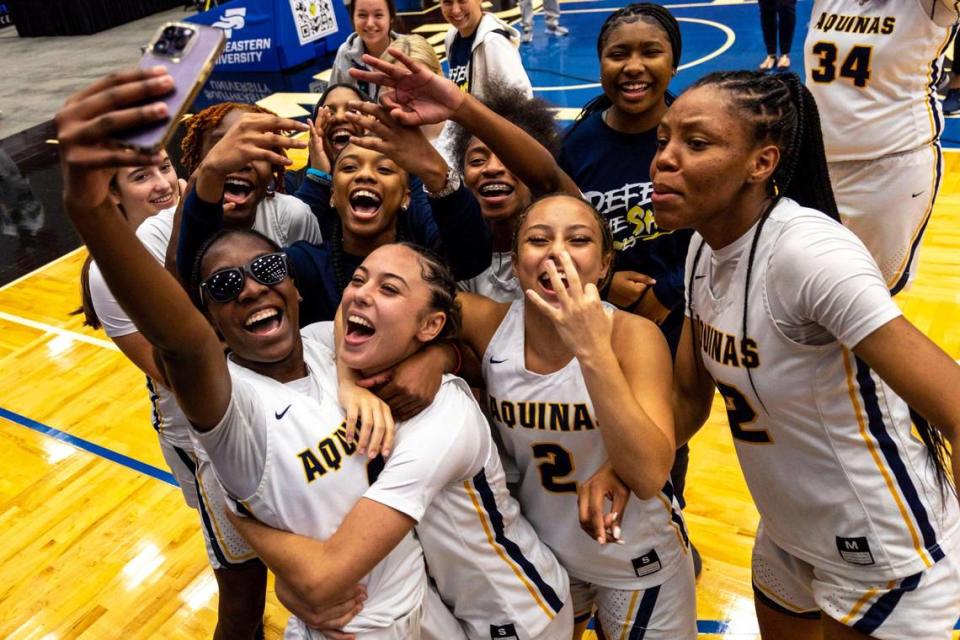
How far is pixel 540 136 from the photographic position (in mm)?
3121

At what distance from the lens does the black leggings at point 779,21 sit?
8.87m

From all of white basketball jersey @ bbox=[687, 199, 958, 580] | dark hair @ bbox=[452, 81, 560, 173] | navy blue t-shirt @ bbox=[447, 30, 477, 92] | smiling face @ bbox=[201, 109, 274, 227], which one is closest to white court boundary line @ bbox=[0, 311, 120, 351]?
navy blue t-shirt @ bbox=[447, 30, 477, 92]

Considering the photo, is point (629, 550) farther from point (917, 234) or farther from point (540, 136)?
point (917, 234)

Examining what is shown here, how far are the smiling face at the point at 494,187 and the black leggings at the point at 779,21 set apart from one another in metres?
7.55

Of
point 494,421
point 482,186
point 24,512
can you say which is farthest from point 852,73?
point 24,512

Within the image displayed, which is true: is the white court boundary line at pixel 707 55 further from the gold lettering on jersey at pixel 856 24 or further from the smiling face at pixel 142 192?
the smiling face at pixel 142 192

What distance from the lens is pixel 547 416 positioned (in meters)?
2.13

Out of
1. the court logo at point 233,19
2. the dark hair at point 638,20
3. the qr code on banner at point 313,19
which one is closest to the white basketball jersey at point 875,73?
the dark hair at point 638,20

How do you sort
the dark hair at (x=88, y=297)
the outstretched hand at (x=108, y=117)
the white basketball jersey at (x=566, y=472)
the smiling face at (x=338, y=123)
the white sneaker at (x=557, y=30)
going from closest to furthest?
the outstretched hand at (x=108, y=117) < the white basketball jersey at (x=566, y=472) < the dark hair at (x=88, y=297) < the smiling face at (x=338, y=123) < the white sneaker at (x=557, y=30)

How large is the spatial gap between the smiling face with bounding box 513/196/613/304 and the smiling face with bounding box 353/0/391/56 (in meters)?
3.31

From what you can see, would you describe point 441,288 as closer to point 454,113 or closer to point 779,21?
point 454,113

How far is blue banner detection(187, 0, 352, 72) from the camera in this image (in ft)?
42.2

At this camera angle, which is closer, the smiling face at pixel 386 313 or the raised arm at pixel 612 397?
the raised arm at pixel 612 397

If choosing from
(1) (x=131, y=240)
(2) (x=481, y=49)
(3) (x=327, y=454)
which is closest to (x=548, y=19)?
(2) (x=481, y=49)
